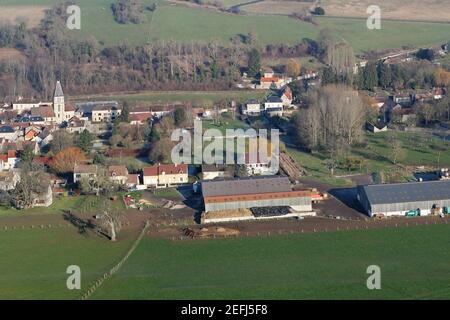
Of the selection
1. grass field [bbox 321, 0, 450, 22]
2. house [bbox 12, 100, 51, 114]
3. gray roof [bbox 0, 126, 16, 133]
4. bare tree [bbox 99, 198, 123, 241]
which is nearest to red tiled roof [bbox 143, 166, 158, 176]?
bare tree [bbox 99, 198, 123, 241]

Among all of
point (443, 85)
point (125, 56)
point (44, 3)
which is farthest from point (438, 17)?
point (44, 3)

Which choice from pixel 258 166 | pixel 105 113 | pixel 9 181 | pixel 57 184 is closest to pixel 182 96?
pixel 105 113

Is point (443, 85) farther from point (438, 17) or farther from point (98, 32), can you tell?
point (98, 32)

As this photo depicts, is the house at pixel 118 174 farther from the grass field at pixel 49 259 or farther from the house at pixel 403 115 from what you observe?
the house at pixel 403 115

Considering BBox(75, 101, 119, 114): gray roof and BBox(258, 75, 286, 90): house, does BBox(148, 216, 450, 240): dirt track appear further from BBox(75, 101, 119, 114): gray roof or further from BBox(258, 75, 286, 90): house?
BBox(258, 75, 286, 90): house

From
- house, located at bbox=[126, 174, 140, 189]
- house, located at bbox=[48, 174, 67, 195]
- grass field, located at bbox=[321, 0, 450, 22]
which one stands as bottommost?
house, located at bbox=[48, 174, 67, 195]

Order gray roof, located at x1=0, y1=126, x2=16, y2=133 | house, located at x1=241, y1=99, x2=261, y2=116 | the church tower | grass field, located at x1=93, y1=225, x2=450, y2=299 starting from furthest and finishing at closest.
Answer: house, located at x1=241, y1=99, x2=261, y2=116 < the church tower < gray roof, located at x1=0, y1=126, x2=16, y2=133 < grass field, located at x1=93, y1=225, x2=450, y2=299
